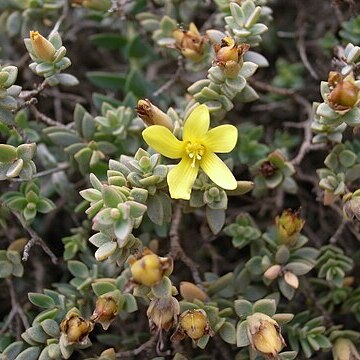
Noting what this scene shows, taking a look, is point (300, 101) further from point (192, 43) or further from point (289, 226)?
point (289, 226)

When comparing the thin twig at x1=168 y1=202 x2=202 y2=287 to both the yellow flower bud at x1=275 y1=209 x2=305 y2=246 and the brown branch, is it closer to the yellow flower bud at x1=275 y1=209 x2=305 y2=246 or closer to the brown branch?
the yellow flower bud at x1=275 y1=209 x2=305 y2=246

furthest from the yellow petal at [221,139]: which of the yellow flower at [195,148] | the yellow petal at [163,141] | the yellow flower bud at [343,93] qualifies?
the yellow flower bud at [343,93]

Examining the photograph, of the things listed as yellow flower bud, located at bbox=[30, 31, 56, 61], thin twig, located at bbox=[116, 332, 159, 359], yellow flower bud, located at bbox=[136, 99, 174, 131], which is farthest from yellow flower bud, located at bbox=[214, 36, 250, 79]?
thin twig, located at bbox=[116, 332, 159, 359]

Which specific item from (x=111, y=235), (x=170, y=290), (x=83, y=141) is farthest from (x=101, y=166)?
(x=170, y=290)

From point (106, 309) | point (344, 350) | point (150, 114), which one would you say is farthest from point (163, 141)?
point (344, 350)

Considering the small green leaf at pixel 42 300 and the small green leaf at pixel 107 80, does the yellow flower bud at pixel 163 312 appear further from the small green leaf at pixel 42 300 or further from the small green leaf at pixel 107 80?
the small green leaf at pixel 107 80
